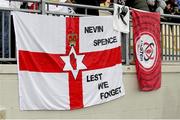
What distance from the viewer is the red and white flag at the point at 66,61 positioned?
791cm

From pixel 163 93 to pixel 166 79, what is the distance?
32 centimetres

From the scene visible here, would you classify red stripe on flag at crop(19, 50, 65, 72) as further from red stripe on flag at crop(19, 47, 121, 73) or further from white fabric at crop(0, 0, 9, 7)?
white fabric at crop(0, 0, 9, 7)

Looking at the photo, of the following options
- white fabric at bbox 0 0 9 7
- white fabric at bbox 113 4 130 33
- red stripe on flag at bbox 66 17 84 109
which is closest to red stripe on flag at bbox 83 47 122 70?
red stripe on flag at bbox 66 17 84 109

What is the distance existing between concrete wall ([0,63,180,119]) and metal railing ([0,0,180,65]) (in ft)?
0.87

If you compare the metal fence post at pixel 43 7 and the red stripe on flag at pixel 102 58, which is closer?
the metal fence post at pixel 43 7

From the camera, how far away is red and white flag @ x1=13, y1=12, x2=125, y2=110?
7.91 m

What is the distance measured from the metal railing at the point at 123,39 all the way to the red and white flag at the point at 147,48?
0.17 meters

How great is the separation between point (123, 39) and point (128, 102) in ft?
4.33

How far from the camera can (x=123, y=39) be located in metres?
9.81

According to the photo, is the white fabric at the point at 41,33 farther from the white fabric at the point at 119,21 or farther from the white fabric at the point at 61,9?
the white fabric at the point at 119,21

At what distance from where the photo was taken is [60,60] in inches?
326

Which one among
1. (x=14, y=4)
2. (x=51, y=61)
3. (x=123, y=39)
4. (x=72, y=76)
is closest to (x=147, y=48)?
(x=123, y=39)

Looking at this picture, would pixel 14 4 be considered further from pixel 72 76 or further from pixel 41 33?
pixel 72 76

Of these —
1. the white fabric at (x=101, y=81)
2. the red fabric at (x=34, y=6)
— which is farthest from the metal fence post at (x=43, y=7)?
the white fabric at (x=101, y=81)
